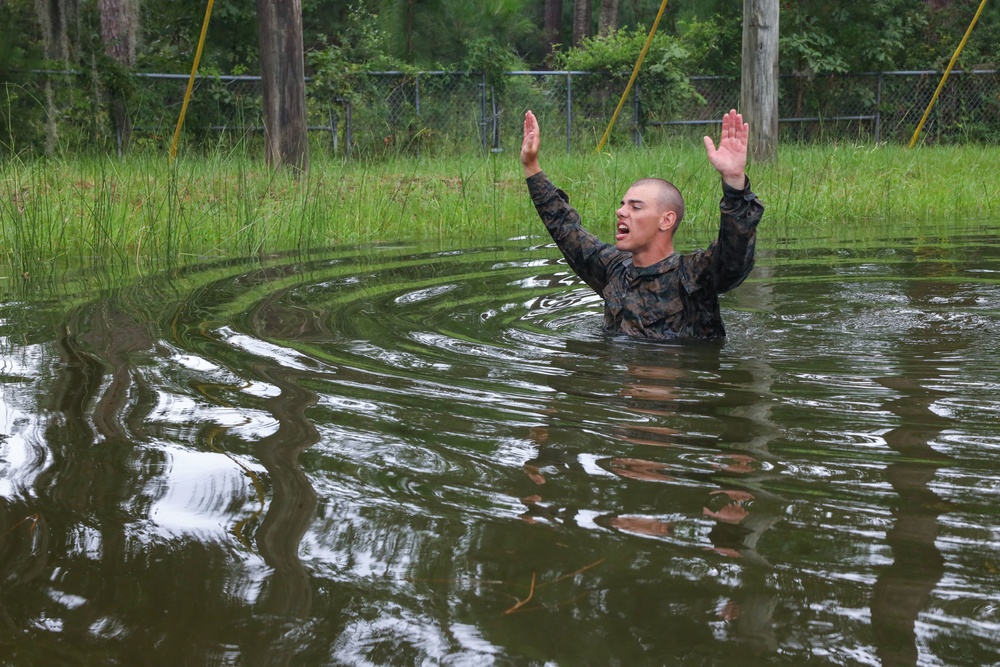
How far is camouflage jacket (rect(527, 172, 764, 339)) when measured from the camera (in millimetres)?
4535

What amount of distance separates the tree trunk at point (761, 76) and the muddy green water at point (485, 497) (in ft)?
29.3

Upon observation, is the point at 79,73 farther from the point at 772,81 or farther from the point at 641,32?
the point at 641,32

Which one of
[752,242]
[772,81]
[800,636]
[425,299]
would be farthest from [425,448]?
[772,81]

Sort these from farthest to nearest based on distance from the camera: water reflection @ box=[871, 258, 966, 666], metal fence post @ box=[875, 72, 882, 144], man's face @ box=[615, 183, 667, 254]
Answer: metal fence post @ box=[875, 72, 882, 144] < man's face @ box=[615, 183, 667, 254] < water reflection @ box=[871, 258, 966, 666]

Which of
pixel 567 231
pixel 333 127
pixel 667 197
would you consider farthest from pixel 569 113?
pixel 667 197

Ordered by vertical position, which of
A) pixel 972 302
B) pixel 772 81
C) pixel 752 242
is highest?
pixel 772 81

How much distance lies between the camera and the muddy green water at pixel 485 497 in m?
1.78

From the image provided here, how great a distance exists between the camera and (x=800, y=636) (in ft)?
5.71

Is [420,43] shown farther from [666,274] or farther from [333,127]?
[666,274]

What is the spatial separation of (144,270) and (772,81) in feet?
30.7

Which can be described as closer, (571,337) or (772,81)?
(571,337)

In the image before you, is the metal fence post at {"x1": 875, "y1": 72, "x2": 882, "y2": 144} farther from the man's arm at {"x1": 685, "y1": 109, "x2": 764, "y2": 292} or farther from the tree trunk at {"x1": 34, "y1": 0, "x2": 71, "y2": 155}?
the man's arm at {"x1": 685, "y1": 109, "x2": 764, "y2": 292}

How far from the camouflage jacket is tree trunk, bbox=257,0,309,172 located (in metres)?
6.17

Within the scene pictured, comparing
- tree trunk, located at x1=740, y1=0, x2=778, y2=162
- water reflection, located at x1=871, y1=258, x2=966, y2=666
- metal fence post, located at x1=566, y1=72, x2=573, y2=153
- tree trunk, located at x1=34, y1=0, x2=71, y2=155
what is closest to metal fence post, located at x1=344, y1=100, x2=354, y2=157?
metal fence post, located at x1=566, y1=72, x2=573, y2=153
